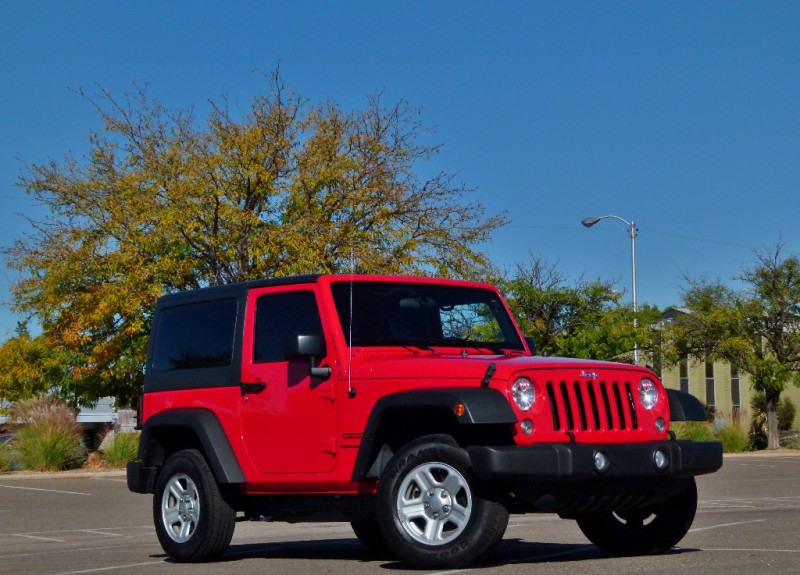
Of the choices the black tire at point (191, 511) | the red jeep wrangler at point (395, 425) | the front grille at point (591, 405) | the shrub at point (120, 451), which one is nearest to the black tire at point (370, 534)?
the red jeep wrangler at point (395, 425)

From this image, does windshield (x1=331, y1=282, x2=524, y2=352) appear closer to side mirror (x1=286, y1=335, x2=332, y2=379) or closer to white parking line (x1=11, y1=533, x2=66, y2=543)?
side mirror (x1=286, y1=335, x2=332, y2=379)

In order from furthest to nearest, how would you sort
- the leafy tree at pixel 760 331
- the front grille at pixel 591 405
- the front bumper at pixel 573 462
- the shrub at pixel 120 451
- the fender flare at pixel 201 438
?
the leafy tree at pixel 760 331 < the shrub at pixel 120 451 < the fender flare at pixel 201 438 < the front grille at pixel 591 405 < the front bumper at pixel 573 462

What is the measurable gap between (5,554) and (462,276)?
71.3 feet

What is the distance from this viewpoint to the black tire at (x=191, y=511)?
972 centimetres

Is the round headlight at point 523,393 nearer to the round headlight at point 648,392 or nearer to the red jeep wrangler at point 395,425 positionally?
the red jeep wrangler at point 395,425

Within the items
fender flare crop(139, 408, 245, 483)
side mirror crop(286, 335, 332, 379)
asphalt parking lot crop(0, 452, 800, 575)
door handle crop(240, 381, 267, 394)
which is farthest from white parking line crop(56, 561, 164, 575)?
side mirror crop(286, 335, 332, 379)

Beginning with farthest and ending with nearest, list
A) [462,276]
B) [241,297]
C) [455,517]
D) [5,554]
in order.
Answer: [462,276] → [5,554] → [241,297] → [455,517]

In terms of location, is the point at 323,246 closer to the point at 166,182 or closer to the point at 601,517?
the point at 166,182

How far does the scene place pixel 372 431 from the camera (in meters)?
8.62

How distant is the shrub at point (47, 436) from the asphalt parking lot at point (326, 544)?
8115 mm

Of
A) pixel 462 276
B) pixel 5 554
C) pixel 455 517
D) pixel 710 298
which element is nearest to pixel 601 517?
pixel 455 517

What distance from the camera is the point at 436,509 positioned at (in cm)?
814

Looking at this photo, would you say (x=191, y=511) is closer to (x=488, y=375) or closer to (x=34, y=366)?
(x=488, y=375)

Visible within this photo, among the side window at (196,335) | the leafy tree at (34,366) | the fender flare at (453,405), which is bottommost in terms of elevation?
the fender flare at (453,405)
